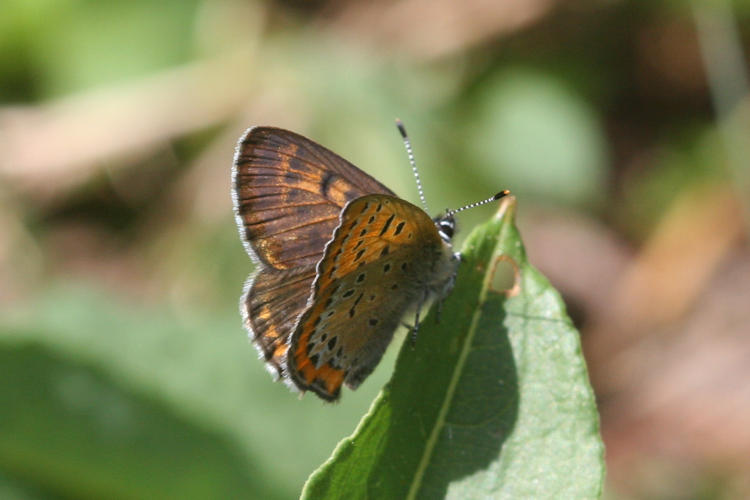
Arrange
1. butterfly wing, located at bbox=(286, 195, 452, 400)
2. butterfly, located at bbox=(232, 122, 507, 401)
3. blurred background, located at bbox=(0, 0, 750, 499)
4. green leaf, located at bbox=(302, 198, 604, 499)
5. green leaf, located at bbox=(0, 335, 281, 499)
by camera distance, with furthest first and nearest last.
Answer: blurred background, located at bbox=(0, 0, 750, 499) → green leaf, located at bbox=(0, 335, 281, 499) → butterfly, located at bbox=(232, 122, 507, 401) → butterfly wing, located at bbox=(286, 195, 452, 400) → green leaf, located at bbox=(302, 198, 604, 499)

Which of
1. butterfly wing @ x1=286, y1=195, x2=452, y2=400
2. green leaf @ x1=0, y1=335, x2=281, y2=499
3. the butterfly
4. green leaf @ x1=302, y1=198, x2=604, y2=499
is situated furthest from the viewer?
green leaf @ x1=0, y1=335, x2=281, y2=499

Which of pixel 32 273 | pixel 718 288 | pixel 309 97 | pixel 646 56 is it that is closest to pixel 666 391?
pixel 718 288

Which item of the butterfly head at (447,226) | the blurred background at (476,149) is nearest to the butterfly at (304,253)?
the butterfly head at (447,226)

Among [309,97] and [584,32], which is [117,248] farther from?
[584,32]

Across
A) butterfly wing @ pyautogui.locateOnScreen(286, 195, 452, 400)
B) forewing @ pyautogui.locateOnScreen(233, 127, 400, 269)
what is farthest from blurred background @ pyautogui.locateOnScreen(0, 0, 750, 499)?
forewing @ pyautogui.locateOnScreen(233, 127, 400, 269)

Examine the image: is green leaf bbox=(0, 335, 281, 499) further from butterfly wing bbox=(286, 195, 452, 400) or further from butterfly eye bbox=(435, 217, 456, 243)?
butterfly eye bbox=(435, 217, 456, 243)

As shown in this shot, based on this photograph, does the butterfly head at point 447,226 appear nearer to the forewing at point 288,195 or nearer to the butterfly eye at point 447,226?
the butterfly eye at point 447,226

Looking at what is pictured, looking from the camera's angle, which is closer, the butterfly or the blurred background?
the butterfly

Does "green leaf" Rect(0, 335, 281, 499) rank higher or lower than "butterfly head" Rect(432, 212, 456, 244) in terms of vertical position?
lower
